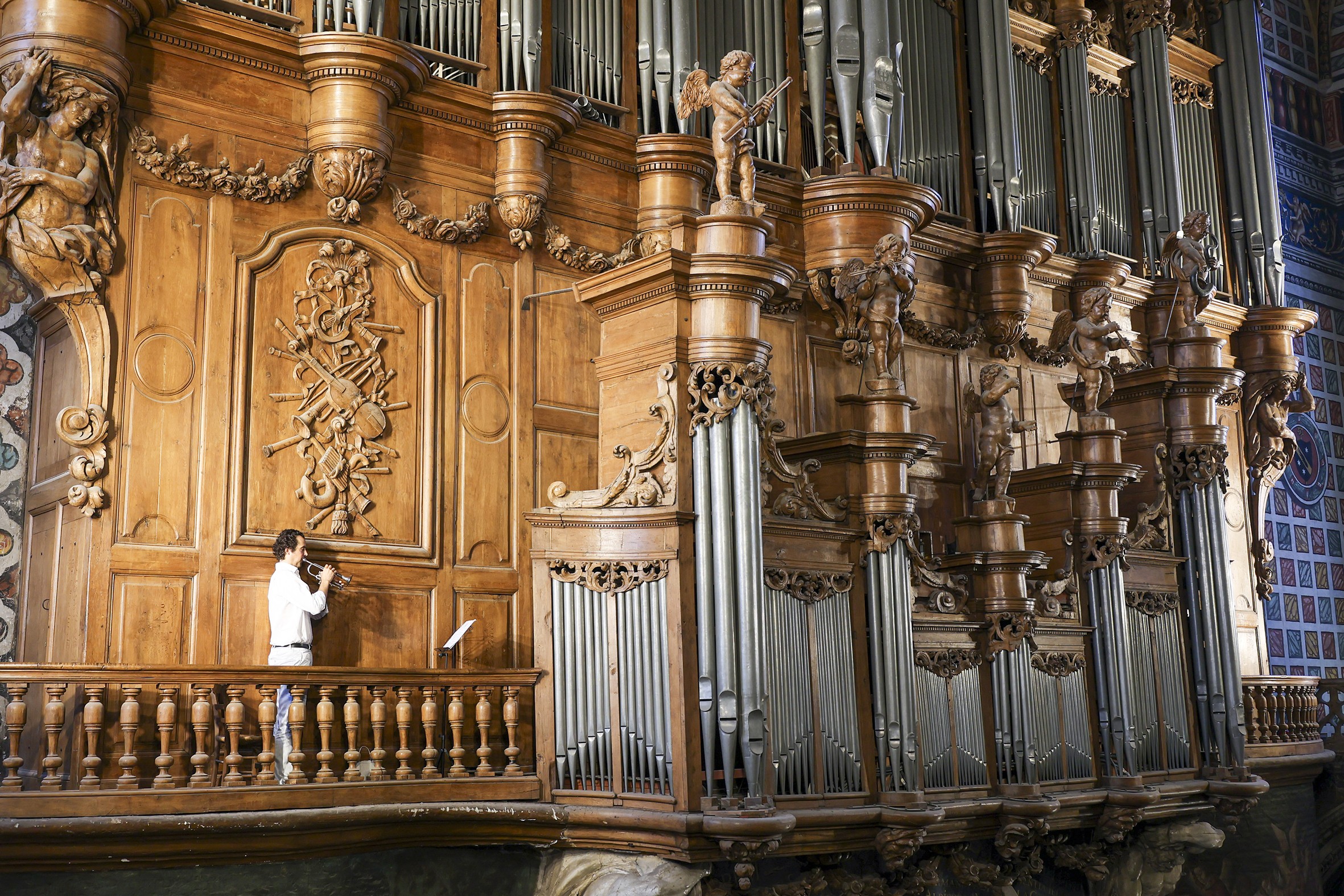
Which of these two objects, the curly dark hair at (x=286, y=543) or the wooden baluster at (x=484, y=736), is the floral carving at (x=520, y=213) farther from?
the wooden baluster at (x=484, y=736)

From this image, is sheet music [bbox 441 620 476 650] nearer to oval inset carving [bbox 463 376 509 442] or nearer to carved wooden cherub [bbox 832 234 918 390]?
oval inset carving [bbox 463 376 509 442]

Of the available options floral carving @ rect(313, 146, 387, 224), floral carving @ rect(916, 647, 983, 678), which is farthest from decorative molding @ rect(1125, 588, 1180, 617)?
floral carving @ rect(313, 146, 387, 224)

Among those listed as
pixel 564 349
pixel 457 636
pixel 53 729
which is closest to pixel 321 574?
pixel 457 636

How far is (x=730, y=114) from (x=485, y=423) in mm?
2840

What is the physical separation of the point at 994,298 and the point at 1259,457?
4.63 m

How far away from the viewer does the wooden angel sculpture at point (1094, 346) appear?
12.9m

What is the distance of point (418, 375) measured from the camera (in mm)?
9789

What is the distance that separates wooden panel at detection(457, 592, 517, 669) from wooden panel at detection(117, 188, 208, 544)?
196 cm

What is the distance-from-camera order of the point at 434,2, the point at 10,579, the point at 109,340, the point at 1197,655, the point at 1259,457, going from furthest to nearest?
the point at 1259,457
the point at 1197,655
the point at 434,2
the point at 10,579
the point at 109,340

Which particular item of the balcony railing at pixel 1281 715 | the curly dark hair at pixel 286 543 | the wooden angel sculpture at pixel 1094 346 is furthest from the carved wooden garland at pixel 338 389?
the balcony railing at pixel 1281 715

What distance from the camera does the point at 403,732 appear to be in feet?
27.8

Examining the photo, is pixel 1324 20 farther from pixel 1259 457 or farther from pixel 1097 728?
pixel 1097 728

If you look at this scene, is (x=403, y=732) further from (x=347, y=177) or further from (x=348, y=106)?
(x=348, y=106)

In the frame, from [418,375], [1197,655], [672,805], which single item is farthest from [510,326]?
[1197,655]
